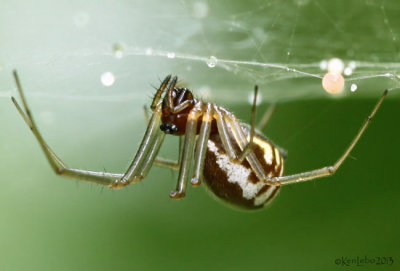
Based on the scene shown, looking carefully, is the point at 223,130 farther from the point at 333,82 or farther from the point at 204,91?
the point at 204,91

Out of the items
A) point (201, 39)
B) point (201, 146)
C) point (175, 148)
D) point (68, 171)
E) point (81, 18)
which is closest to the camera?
point (68, 171)

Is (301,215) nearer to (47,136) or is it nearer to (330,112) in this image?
(330,112)

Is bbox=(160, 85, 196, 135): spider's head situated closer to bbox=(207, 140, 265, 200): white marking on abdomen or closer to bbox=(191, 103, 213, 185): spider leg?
bbox=(191, 103, 213, 185): spider leg

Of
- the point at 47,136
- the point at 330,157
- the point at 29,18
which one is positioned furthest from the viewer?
the point at 47,136

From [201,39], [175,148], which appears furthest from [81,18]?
[175,148]

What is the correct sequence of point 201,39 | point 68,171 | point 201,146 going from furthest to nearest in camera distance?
1. point 201,39
2. point 201,146
3. point 68,171

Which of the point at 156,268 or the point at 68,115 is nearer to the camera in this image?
the point at 156,268

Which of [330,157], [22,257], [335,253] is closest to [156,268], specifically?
[22,257]

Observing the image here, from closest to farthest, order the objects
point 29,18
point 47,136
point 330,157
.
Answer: point 29,18 < point 330,157 < point 47,136
